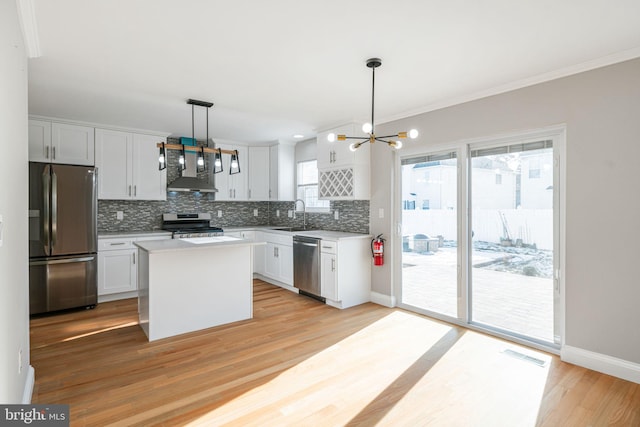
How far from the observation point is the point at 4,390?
59.4 inches

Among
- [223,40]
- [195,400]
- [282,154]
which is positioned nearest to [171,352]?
[195,400]

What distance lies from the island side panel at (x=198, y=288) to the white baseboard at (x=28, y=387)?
3.13ft

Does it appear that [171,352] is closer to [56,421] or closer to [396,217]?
[56,421]

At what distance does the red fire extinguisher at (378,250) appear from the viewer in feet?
14.9

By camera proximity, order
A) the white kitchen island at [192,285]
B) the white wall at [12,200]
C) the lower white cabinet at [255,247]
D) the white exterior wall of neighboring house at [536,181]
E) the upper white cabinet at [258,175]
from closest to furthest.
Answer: the white wall at [12,200] → the white exterior wall of neighboring house at [536,181] → the white kitchen island at [192,285] → the lower white cabinet at [255,247] → the upper white cabinet at [258,175]

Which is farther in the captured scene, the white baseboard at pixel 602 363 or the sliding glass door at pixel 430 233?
the sliding glass door at pixel 430 233

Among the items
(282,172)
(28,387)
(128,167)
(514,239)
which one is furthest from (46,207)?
(514,239)

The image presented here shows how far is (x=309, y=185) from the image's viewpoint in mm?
6031

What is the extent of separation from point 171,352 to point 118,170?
3116mm

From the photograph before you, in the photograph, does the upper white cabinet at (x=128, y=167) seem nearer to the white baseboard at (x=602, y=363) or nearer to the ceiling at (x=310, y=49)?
the ceiling at (x=310, y=49)

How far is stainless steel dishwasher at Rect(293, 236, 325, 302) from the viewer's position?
15.5ft

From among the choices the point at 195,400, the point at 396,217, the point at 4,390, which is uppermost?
the point at 396,217

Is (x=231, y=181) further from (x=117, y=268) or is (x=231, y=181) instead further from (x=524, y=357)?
(x=524, y=357)

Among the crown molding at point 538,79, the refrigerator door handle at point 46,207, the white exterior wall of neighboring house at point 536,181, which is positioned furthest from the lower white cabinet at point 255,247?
the white exterior wall of neighboring house at point 536,181
